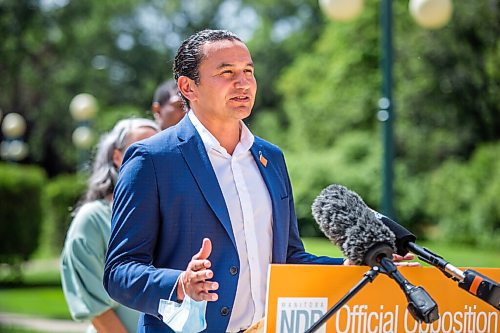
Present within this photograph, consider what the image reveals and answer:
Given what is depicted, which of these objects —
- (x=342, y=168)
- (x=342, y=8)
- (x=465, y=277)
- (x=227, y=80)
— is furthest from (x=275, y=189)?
(x=342, y=168)

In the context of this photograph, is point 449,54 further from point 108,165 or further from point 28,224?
point 108,165

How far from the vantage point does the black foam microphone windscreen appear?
2.50 m

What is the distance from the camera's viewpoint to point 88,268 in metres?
4.04

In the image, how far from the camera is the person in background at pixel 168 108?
451cm

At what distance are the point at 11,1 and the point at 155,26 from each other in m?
16.1

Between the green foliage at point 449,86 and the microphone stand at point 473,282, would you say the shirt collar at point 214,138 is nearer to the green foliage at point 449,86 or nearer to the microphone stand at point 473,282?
the microphone stand at point 473,282

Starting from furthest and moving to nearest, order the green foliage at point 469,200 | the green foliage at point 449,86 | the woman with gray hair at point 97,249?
the green foliage at point 449,86
the green foliage at point 469,200
the woman with gray hair at point 97,249

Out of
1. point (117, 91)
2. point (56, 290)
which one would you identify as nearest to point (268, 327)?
point (56, 290)

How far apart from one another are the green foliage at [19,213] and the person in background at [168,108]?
16.2m

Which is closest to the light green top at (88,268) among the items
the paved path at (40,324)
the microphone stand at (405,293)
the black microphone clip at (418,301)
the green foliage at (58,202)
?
the microphone stand at (405,293)

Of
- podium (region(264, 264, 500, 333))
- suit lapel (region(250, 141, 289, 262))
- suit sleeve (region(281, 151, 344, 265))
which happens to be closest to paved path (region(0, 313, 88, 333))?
suit sleeve (region(281, 151, 344, 265))

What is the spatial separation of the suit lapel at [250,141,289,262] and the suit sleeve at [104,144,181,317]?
1.38ft

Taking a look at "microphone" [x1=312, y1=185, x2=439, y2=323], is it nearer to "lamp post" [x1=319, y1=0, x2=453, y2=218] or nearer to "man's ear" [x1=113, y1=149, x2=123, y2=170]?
"man's ear" [x1=113, y1=149, x2=123, y2=170]

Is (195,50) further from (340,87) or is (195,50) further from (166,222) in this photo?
(340,87)
